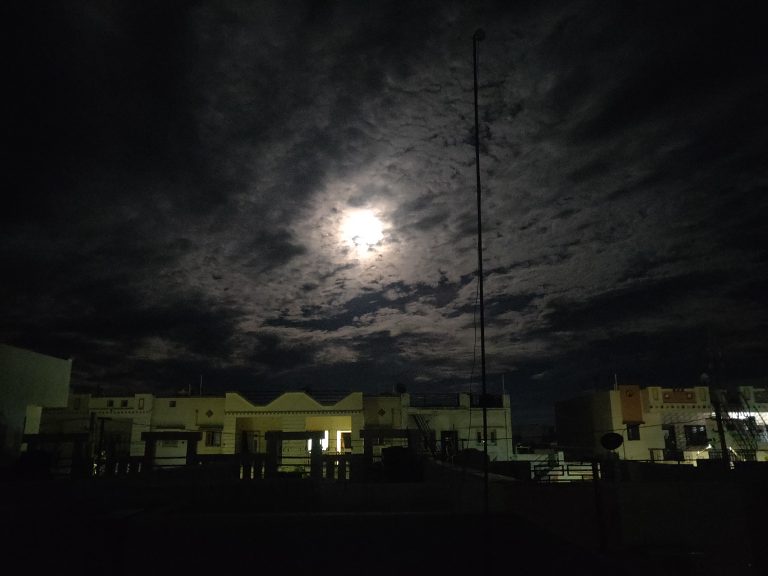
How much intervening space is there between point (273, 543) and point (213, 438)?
32.0m

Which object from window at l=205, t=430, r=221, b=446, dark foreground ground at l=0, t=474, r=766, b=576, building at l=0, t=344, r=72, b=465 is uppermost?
building at l=0, t=344, r=72, b=465

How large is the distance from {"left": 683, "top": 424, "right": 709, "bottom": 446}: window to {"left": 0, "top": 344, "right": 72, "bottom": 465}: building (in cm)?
3809

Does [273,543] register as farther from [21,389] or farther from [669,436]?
[669,436]

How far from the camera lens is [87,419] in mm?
37375

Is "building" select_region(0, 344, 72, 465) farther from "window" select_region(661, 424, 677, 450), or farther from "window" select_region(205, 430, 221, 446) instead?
"window" select_region(661, 424, 677, 450)

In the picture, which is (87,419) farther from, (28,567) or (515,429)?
(515,429)

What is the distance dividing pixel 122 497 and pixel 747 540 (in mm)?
19900

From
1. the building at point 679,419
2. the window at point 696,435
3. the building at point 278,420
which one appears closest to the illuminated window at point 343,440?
the building at point 278,420

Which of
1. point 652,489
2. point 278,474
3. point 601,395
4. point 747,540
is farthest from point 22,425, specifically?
point 601,395

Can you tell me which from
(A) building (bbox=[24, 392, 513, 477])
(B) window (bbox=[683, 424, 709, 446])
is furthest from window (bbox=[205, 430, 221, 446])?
(B) window (bbox=[683, 424, 709, 446])

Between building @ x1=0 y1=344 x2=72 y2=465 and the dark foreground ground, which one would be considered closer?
the dark foreground ground

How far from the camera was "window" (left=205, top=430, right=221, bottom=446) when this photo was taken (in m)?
38.1

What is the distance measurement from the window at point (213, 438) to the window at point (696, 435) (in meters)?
31.6

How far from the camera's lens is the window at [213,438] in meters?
38.1
